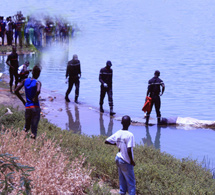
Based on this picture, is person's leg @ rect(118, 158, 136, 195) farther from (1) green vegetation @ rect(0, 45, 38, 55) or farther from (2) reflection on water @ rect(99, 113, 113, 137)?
(1) green vegetation @ rect(0, 45, 38, 55)

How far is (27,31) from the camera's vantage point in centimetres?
4659

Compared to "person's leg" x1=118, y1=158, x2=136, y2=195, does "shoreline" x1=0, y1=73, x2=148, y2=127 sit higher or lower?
lower

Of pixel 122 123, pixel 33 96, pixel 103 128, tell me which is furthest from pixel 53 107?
pixel 122 123

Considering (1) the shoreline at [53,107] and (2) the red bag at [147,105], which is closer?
(2) the red bag at [147,105]

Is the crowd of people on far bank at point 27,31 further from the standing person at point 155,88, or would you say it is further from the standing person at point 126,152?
the standing person at point 126,152

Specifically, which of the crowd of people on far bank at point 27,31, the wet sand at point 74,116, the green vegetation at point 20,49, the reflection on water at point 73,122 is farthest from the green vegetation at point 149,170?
the crowd of people on far bank at point 27,31

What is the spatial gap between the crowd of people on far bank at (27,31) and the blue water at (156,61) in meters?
2.37

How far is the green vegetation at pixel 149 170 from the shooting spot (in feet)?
24.1

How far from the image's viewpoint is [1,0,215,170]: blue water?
20261 mm

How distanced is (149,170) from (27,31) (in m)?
40.6

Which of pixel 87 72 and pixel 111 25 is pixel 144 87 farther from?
pixel 111 25

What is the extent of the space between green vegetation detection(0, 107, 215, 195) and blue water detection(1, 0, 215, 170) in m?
2.97

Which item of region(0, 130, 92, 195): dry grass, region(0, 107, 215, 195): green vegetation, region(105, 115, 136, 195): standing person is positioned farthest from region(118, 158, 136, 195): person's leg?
region(0, 130, 92, 195): dry grass

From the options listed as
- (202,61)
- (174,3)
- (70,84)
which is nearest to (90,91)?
A: (70,84)
